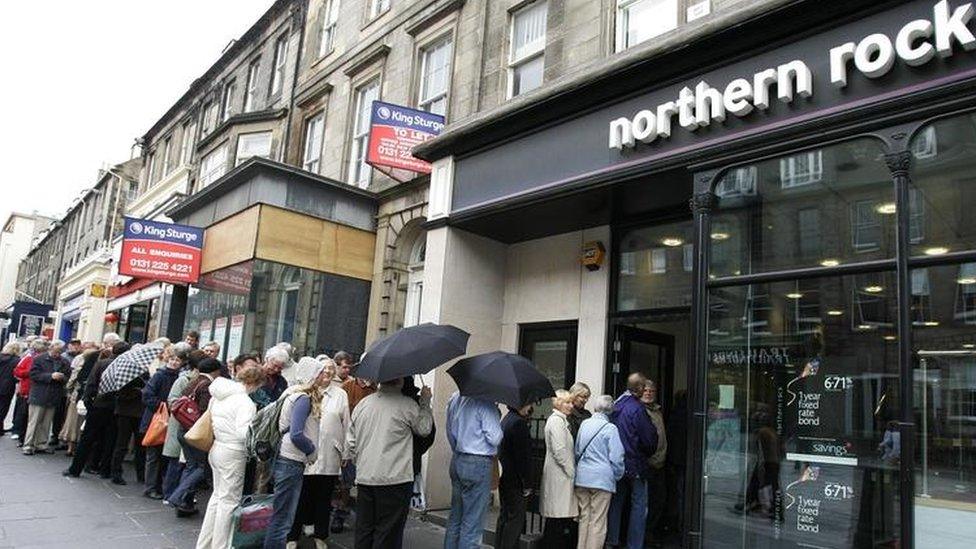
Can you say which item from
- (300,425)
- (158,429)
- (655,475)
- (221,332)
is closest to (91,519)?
(158,429)

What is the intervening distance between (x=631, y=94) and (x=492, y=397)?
148 inches

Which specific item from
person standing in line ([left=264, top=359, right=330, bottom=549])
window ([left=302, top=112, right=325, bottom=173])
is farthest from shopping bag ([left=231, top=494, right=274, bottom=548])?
window ([left=302, top=112, right=325, bottom=173])

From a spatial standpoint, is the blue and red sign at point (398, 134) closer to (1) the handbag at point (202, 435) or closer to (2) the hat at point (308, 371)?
(2) the hat at point (308, 371)

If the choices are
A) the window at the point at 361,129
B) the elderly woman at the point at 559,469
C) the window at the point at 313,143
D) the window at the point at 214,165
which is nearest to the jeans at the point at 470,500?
the elderly woman at the point at 559,469

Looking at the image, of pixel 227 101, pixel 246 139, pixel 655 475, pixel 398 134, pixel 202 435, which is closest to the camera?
pixel 202 435

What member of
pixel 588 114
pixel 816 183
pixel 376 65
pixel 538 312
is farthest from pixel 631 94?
pixel 376 65

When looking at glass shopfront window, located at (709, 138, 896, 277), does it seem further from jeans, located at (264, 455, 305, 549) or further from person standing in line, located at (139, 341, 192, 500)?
person standing in line, located at (139, 341, 192, 500)

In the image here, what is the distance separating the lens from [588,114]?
7.77m

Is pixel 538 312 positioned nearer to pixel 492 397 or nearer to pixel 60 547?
pixel 492 397

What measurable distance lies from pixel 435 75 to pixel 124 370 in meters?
8.15

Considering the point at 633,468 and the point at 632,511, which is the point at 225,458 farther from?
the point at 632,511

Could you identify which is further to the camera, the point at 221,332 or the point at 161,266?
the point at 161,266

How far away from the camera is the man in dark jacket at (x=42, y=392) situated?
36.3 ft

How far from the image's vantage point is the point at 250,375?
20.8 ft
